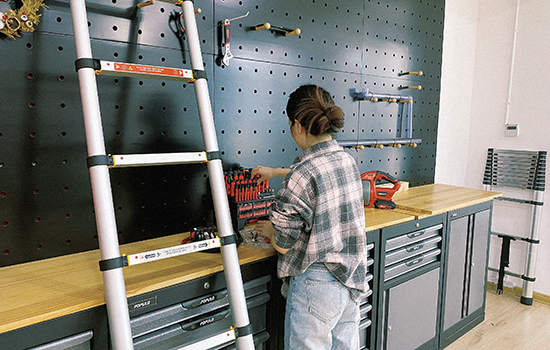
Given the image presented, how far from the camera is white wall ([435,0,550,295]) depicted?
3.33 m

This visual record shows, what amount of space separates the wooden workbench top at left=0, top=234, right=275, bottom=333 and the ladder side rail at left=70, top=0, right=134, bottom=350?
90 millimetres

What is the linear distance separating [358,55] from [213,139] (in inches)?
65.7

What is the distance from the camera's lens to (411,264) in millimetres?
2275

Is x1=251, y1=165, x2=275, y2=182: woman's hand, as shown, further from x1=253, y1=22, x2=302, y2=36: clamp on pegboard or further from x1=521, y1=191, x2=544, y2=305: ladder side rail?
x1=521, y1=191, x2=544, y2=305: ladder side rail

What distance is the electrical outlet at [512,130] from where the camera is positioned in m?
3.45

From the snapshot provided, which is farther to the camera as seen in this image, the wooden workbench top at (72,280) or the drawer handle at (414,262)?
the drawer handle at (414,262)

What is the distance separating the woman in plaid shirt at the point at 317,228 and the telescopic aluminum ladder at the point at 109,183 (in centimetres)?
24

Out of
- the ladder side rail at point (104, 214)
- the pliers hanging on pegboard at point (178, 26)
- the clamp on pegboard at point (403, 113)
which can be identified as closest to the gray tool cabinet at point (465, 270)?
the clamp on pegboard at point (403, 113)

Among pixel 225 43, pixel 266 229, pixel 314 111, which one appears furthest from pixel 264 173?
pixel 225 43

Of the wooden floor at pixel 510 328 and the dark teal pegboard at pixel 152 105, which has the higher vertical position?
the dark teal pegboard at pixel 152 105

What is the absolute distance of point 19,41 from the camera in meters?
1.40

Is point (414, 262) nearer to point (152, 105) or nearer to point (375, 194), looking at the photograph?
point (375, 194)

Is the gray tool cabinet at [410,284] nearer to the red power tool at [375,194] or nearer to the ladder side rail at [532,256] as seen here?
the red power tool at [375,194]

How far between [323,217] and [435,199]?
63.5 inches
